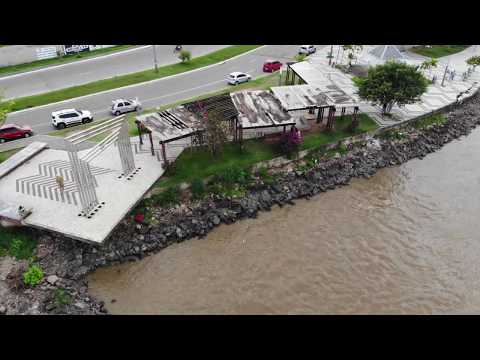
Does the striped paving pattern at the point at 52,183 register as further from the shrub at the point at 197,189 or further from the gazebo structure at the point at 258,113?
the gazebo structure at the point at 258,113

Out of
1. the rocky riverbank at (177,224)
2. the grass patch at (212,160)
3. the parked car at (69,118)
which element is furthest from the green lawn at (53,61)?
the rocky riverbank at (177,224)

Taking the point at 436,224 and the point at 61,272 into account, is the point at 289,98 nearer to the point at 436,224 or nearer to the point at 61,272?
the point at 436,224

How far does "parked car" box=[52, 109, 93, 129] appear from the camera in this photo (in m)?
33.0

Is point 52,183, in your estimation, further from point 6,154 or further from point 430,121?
point 430,121

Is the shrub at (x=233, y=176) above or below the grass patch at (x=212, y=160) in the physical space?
below

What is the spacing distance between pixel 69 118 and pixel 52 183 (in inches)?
385

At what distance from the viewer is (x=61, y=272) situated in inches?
854

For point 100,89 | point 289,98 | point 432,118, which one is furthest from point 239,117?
point 432,118

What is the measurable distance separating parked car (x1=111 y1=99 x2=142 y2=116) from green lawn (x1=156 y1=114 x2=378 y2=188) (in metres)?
9.62

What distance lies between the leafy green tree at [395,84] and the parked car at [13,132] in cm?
3105

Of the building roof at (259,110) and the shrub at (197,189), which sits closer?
the shrub at (197,189)

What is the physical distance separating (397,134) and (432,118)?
19.6 feet

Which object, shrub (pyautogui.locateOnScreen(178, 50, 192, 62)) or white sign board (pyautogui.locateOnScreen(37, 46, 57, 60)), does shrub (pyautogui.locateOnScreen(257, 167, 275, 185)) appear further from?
white sign board (pyautogui.locateOnScreen(37, 46, 57, 60))

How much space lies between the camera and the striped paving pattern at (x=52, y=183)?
80.9ft
